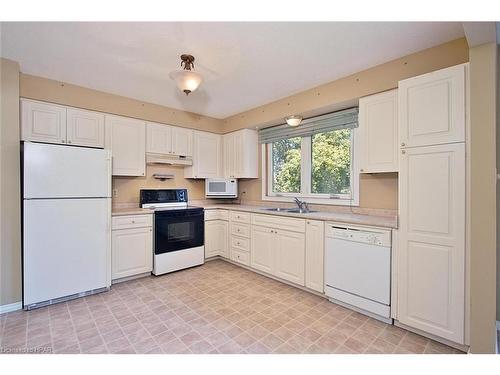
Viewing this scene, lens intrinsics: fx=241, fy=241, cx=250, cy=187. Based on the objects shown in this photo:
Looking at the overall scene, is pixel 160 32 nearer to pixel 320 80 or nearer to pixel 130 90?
pixel 130 90

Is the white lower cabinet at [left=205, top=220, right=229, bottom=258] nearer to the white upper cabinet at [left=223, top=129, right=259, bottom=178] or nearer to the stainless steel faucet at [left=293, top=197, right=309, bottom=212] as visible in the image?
the white upper cabinet at [left=223, top=129, right=259, bottom=178]

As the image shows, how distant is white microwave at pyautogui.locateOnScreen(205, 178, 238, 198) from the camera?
4332mm

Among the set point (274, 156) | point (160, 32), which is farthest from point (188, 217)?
point (160, 32)

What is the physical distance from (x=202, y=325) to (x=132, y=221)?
1687mm

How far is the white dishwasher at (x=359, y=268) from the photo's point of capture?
7.13ft

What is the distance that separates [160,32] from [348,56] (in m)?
1.71

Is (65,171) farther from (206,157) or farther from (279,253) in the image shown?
(279,253)

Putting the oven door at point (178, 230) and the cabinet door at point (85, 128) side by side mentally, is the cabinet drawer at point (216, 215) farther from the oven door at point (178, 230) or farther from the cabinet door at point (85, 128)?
the cabinet door at point (85, 128)

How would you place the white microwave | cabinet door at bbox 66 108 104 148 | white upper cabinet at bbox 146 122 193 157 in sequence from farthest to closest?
the white microwave
white upper cabinet at bbox 146 122 193 157
cabinet door at bbox 66 108 104 148

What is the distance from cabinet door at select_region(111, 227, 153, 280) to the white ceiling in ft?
6.22

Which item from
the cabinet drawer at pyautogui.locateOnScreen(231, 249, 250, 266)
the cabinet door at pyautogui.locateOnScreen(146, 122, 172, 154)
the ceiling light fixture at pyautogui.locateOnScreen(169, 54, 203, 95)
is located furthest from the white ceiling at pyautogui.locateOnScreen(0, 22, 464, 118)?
the cabinet drawer at pyautogui.locateOnScreen(231, 249, 250, 266)

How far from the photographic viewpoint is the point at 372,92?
2.52 m
